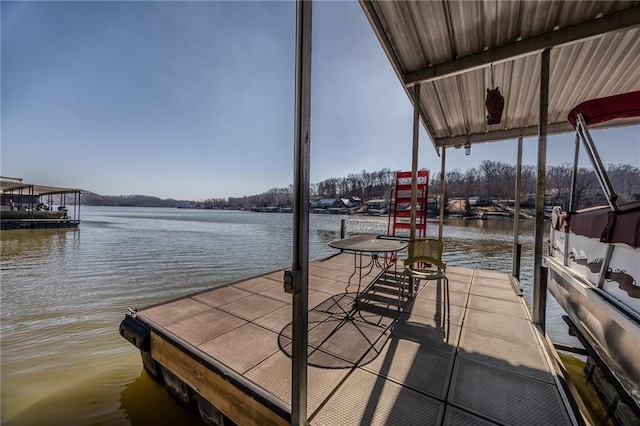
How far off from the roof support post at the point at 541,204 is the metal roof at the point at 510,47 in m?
0.30

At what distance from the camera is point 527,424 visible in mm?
1381

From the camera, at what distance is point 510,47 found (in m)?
2.55

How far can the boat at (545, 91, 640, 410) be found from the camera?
77.2 inches

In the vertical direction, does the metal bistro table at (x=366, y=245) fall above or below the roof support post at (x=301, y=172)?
below

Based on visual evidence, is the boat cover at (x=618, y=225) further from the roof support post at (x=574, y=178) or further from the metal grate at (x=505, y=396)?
the metal grate at (x=505, y=396)

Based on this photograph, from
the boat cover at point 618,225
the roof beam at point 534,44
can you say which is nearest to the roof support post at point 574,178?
the boat cover at point 618,225

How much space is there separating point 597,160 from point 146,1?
7011 mm

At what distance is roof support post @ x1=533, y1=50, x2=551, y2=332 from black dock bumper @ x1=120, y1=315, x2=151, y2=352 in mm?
3962

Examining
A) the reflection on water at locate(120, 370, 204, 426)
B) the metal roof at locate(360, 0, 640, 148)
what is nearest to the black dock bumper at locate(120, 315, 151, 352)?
the reflection on water at locate(120, 370, 204, 426)

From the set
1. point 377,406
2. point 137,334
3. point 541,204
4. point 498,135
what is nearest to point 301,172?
point 377,406

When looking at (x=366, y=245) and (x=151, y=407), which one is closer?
(x=151, y=407)

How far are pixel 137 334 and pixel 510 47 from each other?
15.7ft

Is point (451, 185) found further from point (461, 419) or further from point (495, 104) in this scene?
point (461, 419)

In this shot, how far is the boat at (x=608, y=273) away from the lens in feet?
6.43
